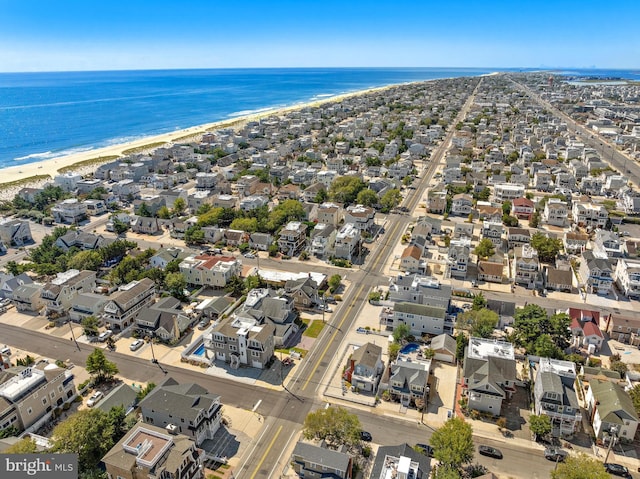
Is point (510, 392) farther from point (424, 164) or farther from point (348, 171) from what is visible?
point (424, 164)

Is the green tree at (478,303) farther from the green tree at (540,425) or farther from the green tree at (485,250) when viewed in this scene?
the green tree at (540,425)

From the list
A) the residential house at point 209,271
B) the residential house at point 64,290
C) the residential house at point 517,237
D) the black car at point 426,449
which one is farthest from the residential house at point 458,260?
the residential house at point 64,290

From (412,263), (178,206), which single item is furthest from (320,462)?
(178,206)

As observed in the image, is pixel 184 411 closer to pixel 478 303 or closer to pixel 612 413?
pixel 612 413

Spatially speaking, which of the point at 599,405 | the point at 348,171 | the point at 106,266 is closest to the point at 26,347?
the point at 106,266

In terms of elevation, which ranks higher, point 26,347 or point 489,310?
point 489,310

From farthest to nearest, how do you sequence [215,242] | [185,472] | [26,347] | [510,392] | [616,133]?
[616,133], [215,242], [26,347], [510,392], [185,472]

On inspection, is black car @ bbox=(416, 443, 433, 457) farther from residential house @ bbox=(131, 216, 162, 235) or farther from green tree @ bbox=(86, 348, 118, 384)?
residential house @ bbox=(131, 216, 162, 235)
